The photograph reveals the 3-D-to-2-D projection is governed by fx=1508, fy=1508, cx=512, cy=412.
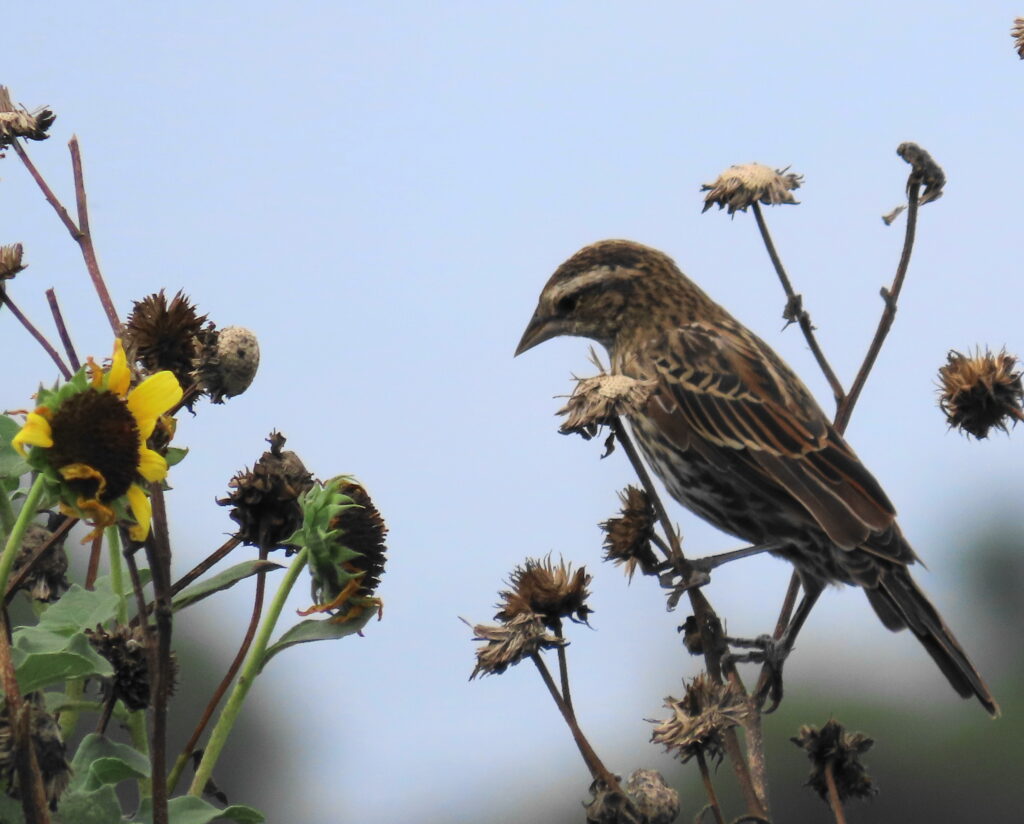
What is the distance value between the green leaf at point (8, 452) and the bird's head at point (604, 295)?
3502mm

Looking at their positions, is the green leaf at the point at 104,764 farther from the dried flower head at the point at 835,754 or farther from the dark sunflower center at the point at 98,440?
the dried flower head at the point at 835,754

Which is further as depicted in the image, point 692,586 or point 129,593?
point 692,586

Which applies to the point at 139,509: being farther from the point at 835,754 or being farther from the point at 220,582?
the point at 835,754

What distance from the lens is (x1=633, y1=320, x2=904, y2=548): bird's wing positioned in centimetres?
517

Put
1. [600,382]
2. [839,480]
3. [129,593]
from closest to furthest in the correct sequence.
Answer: [129,593]
[600,382]
[839,480]

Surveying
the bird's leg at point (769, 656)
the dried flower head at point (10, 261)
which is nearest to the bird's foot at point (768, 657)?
the bird's leg at point (769, 656)

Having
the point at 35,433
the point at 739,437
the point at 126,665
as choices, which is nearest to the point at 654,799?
the point at 126,665

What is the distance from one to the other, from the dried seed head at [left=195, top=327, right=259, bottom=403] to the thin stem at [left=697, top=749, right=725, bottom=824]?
4.30 ft

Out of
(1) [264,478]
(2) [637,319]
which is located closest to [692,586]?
(1) [264,478]

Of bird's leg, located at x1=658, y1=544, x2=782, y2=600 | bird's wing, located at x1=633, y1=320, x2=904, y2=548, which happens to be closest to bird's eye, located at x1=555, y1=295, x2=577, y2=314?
bird's wing, located at x1=633, y1=320, x2=904, y2=548

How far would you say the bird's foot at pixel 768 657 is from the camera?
12.3 ft

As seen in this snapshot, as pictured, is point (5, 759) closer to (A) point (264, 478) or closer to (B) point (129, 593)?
(B) point (129, 593)

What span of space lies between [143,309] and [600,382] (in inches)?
42.9

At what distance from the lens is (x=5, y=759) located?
2.64 meters
